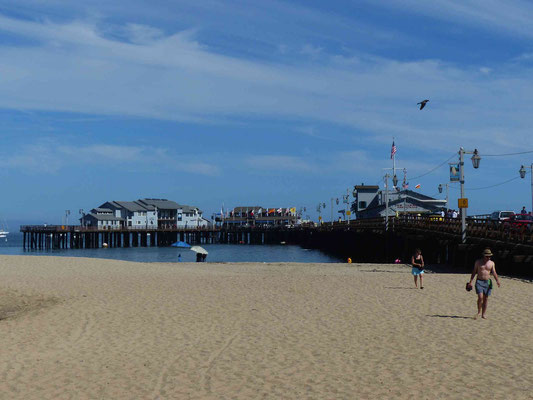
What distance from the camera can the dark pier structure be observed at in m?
25.2

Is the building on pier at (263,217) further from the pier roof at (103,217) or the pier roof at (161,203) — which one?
the pier roof at (103,217)

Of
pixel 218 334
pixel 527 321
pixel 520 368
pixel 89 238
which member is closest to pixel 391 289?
pixel 527 321

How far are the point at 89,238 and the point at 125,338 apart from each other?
85626 mm

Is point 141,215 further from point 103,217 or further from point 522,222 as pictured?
point 522,222

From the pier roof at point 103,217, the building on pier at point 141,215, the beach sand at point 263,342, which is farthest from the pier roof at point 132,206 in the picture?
the beach sand at point 263,342

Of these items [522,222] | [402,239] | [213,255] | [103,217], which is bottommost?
[213,255]

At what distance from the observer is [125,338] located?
12172 millimetres

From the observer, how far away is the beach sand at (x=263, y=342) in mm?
8641

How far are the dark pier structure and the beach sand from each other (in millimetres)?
5094

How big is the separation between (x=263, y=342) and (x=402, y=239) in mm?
36910

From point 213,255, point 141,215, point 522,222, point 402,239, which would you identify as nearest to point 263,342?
point 522,222

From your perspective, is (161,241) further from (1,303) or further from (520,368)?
(520,368)

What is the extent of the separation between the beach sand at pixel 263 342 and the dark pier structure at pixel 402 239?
509 cm

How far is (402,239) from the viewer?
154 feet
